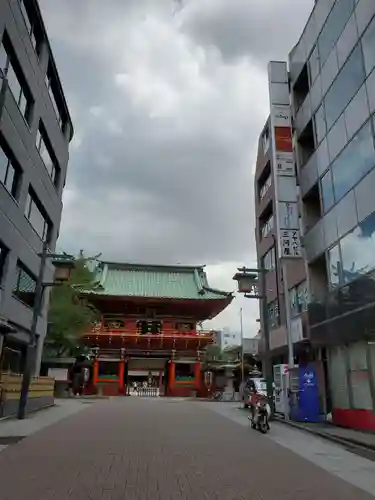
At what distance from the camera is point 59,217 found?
26.2 m

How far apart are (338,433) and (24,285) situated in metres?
14.8

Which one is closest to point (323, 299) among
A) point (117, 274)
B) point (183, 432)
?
point (183, 432)

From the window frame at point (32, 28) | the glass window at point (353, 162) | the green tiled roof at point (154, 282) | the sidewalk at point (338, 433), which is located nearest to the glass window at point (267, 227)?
the green tiled roof at point (154, 282)

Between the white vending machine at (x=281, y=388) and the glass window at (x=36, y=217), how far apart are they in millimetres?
13373

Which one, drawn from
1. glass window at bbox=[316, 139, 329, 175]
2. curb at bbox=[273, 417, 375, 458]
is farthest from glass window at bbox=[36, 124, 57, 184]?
curb at bbox=[273, 417, 375, 458]

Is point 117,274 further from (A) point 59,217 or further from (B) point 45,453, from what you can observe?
(B) point 45,453

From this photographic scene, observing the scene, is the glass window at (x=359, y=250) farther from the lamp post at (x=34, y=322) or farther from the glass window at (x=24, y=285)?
the glass window at (x=24, y=285)

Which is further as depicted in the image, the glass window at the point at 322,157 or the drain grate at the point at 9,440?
the glass window at the point at 322,157

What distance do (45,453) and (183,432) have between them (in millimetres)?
5166

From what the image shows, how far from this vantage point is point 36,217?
2225 cm

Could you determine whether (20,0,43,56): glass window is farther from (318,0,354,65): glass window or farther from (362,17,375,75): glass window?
(362,17,375,75): glass window

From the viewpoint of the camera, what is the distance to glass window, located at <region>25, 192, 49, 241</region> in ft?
68.2

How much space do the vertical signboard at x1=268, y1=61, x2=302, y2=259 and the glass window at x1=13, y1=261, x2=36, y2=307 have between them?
11.5 metres

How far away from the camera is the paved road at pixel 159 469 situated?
6012 mm
